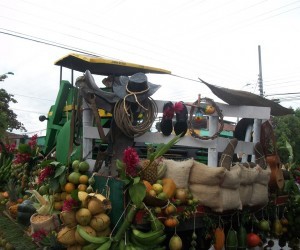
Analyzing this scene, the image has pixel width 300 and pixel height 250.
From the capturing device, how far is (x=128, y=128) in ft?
12.1

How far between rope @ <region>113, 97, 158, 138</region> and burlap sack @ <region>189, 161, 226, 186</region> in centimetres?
73

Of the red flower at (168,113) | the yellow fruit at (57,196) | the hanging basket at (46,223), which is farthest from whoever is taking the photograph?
the red flower at (168,113)

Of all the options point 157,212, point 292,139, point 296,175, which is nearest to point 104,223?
point 157,212

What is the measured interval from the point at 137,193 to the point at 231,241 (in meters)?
1.35

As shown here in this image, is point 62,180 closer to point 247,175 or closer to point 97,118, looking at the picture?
point 97,118

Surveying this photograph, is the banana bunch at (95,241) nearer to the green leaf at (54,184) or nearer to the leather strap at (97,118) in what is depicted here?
the green leaf at (54,184)

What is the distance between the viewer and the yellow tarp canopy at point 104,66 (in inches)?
183

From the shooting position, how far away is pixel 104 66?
4.83 metres

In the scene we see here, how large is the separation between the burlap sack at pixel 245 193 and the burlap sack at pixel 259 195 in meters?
0.04

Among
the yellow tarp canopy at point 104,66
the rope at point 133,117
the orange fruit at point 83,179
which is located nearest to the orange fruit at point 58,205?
the orange fruit at point 83,179

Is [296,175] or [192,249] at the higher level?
[296,175]

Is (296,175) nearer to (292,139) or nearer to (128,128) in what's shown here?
(128,128)

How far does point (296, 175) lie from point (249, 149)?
2.65 feet

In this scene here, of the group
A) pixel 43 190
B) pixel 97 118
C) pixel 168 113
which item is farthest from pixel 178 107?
pixel 43 190
